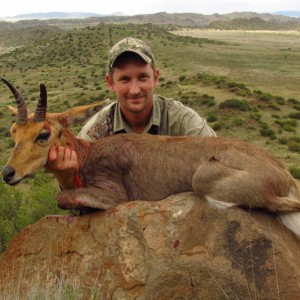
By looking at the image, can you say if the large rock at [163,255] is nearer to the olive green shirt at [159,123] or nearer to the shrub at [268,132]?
the olive green shirt at [159,123]

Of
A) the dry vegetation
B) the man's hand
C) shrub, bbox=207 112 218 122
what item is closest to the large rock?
the man's hand

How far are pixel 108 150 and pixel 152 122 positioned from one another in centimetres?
180

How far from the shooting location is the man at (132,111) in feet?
22.8

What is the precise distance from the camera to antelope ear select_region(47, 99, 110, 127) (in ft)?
23.1

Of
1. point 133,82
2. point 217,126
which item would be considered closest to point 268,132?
point 217,126

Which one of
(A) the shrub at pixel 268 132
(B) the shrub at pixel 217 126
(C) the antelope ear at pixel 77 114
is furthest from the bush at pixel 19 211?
(A) the shrub at pixel 268 132

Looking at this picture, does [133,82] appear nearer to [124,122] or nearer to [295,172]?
[124,122]

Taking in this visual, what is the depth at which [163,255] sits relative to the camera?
19.2 feet

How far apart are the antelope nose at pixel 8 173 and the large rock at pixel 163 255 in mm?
940

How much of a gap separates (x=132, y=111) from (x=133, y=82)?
57cm

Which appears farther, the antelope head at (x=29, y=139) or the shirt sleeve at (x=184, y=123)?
the shirt sleeve at (x=184, y=123)

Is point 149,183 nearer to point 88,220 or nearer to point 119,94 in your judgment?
point 88,220

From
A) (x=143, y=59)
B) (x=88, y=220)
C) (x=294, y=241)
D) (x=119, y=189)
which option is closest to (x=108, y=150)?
(x=119, y=189)

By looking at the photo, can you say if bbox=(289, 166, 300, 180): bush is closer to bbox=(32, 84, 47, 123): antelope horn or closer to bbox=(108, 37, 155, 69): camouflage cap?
bbox=(108, 37, 155, 69): camouflage cap
